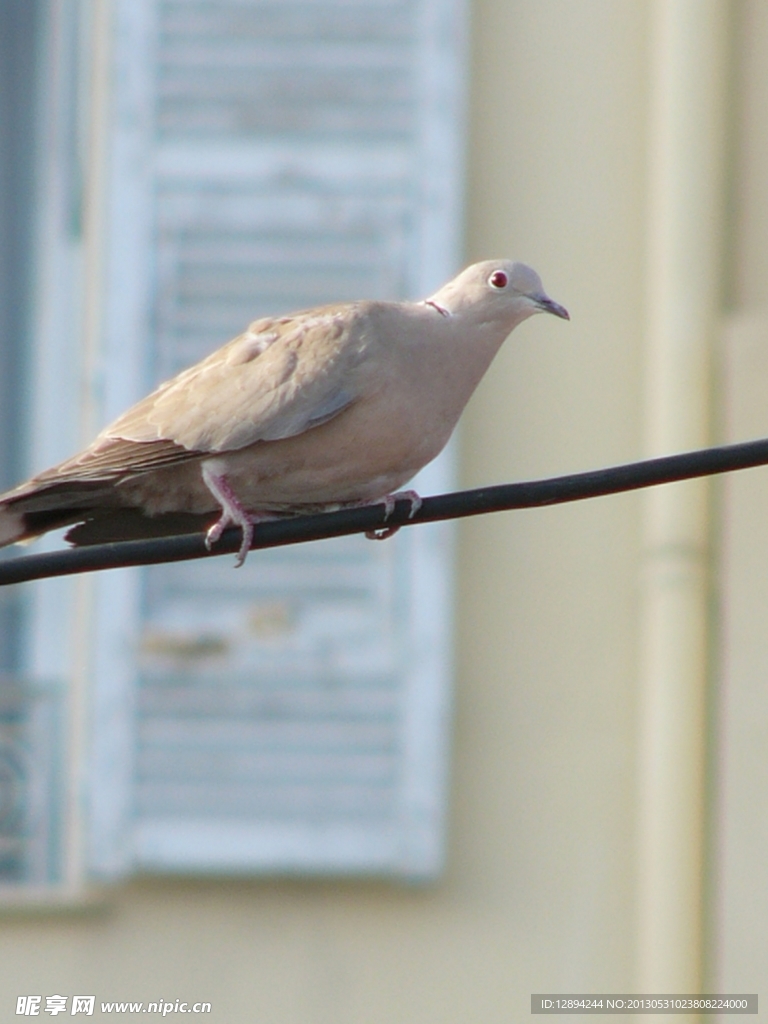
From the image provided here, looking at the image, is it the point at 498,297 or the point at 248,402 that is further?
the point at 498,297

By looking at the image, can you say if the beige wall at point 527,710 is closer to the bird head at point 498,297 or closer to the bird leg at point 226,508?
the bird head at point 498,297

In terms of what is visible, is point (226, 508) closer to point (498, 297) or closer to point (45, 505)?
point (45, 505)

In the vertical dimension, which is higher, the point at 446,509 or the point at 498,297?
the point at 498,297

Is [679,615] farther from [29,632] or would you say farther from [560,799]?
[29,632]

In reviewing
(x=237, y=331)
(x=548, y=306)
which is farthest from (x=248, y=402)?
(x=237, y=331)

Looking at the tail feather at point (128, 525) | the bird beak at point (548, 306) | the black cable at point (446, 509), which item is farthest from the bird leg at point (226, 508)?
the bird beak at point (548, 306)

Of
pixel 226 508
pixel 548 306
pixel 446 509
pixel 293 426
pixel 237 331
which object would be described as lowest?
pixel 446 509

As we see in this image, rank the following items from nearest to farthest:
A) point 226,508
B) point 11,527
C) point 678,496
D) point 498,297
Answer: point 226,508 → point 11,527 → point 498,297 → point 678,496

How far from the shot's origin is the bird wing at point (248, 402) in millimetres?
4016

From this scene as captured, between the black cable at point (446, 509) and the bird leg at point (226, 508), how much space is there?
13.4 inches

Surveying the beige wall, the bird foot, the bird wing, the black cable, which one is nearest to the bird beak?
the bird wing

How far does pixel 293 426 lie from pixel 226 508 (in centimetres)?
19

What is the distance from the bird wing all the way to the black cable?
487 millimetres

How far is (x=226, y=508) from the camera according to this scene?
13.1ft
